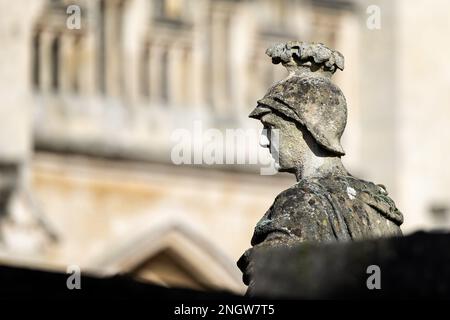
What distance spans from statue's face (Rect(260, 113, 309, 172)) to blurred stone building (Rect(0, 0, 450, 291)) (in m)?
12.1

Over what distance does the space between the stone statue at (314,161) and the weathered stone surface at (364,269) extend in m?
0.92

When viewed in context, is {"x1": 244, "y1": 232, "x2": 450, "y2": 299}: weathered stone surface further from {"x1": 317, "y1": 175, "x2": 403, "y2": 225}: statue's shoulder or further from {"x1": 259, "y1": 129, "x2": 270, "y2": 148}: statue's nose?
{"x1": 259, "y1": 129, "x2": 270, "y2": 148}: statue's nose

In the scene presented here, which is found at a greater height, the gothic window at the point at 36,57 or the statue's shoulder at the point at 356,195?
the gothic window at the point at 36,57

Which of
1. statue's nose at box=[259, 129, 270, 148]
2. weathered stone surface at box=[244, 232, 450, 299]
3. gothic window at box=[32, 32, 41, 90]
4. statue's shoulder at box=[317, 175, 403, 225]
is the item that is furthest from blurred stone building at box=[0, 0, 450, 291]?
weathered stone surface at box=[244, 232, 450, 299]

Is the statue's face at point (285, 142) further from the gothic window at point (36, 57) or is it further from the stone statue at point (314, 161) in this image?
the gothic window at point (36, 57)

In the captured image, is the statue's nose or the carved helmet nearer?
the carved helmet

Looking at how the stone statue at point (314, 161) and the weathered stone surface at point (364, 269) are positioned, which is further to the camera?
the stone statue at point (314, 161)

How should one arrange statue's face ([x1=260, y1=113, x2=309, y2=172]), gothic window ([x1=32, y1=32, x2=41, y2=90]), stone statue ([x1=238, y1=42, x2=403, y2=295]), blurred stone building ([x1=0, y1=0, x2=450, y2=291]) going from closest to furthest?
1. stone statue ([x1=238, y1=42, x2=403, y2=295])
2. statue's face ([x1=260, y1=113, x2=309, y2=172])
3. blurred stone building ([x1=0, y1=0, x2=450, y2=291])
4. gothic window ([x1=32, y1=32, x2=41, y2=90])

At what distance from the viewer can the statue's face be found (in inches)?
228

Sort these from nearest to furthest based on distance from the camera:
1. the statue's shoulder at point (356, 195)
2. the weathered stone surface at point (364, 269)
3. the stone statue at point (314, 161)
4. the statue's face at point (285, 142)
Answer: the weathered stone surface at point (364, 269), the stone statue at point (314, 161), the statue's shoulder at point (356, 195), the statue's face at point (285, 142)

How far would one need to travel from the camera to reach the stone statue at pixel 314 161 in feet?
18.2

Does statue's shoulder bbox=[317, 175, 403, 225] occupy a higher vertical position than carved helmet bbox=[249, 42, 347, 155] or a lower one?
lower

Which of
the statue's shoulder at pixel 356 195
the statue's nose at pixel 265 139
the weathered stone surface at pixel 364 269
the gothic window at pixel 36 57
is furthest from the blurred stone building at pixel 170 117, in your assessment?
the weathered stone surface at pixel 364 269
